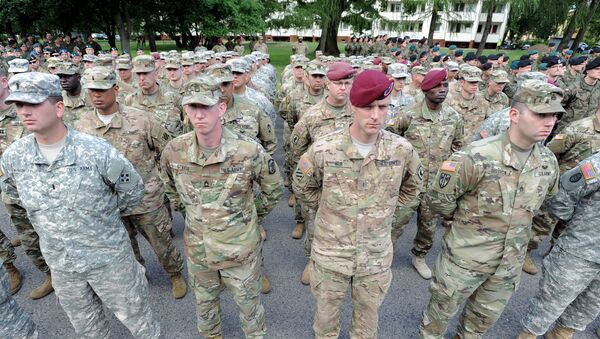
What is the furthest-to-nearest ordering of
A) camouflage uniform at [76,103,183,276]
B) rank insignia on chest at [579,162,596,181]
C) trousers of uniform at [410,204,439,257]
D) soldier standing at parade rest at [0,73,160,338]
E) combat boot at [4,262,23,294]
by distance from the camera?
trousers of uniform at [410,204,439,257] < combat boot at [4,262,23,294] < camouflage uniform at [76,103,183,276] < rank insignia on chest at [579,162,596,181] < soldier standing at parade rest at [0,73,160,338]

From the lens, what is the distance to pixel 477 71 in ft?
18.1

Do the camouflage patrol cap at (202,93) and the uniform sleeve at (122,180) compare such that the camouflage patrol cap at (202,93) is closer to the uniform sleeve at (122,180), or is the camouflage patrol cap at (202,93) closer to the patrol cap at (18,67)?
the uniform sleeve at (122,180)

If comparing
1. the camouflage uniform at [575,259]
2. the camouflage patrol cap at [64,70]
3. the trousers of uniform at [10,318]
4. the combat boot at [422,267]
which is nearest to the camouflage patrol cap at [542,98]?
the camouflage uniform at [575,259]

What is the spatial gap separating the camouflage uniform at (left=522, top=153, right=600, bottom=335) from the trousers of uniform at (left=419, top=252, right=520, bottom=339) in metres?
0.46

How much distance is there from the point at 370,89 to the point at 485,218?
4.70ft

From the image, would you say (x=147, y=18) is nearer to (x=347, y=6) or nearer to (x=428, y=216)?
(x=347, y=6)

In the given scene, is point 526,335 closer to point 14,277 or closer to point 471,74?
point 471,74

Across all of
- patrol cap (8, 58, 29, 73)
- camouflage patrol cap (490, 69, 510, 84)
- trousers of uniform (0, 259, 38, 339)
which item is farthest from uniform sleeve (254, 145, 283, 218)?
patrol cap (8, 58, 29, 73)

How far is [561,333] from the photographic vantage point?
3295mm

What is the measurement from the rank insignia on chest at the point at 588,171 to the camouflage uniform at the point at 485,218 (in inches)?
7.6

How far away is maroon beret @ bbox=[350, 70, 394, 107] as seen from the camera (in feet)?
7.35

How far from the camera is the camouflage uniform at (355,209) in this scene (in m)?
2.50

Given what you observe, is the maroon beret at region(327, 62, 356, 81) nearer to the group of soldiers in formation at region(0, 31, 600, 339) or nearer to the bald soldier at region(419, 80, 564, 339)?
the group of soldiers in formation at region(0, 31, 600, 339)

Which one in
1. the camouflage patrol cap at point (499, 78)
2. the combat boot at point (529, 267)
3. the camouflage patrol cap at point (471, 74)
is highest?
the camouflage patrol cap at point (471, 74)
